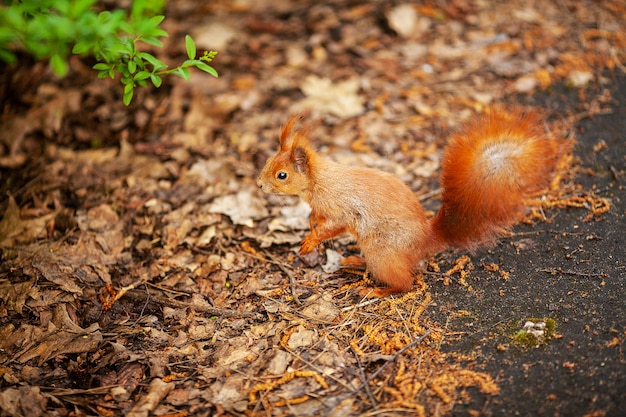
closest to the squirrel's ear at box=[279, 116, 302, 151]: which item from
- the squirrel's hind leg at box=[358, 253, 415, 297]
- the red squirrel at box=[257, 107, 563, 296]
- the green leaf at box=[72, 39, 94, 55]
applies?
the red squirrel at box=[257, 107, 563, 296]

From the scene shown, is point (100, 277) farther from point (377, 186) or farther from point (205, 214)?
point (377, 186)

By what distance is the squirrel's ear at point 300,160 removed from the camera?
10.0ft

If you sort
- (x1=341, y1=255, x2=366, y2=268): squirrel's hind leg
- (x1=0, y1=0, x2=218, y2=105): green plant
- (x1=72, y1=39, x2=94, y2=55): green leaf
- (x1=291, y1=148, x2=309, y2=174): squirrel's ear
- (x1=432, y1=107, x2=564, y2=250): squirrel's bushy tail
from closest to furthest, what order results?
(x1=0, y1=0, x2=218, y2=105): green plant
(x1=72, y1=39, x2=94, y2=55): green leaf
(x1=432, y1=107, x2=564, y2=250): squirrel's bushy tail
(x1=291, y1=148, x2=309, y2=174): squirrel's ear
(x1=341, y1=255, x2=366, y2=268): squirrel's hind leg

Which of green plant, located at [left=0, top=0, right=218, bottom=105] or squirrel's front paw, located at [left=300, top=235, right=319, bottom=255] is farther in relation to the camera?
squirrel's front paw, located at [left=300, top=235, right=319, bottom=255]

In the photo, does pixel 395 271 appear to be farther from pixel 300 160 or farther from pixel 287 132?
pixel 287 132

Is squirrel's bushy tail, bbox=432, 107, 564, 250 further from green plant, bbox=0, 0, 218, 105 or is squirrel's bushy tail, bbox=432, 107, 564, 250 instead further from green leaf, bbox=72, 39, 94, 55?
green leaf, bbox=72, 39, 94, 55

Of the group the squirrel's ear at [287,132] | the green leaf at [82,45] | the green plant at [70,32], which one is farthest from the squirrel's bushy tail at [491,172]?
the green leaf at [82,45]

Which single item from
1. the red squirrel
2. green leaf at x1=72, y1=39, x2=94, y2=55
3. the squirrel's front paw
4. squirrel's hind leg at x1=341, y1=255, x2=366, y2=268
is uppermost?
green leaf at x1=72, y1=39, x2=94, y2=55

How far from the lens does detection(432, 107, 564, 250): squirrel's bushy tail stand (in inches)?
105

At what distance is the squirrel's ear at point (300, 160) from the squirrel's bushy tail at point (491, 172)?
74 centimetres

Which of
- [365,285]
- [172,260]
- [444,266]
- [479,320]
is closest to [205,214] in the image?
[172,260]

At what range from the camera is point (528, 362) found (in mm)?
2443

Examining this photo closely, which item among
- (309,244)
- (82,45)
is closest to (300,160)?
(309,244)

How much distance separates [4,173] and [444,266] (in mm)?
3154
